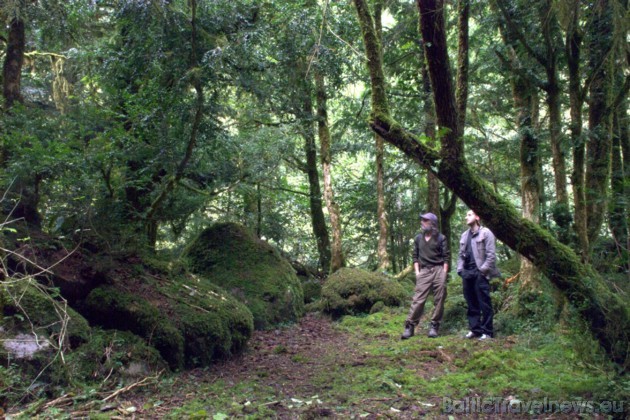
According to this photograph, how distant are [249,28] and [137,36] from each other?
72.0 inches

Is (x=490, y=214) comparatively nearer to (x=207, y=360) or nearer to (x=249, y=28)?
(x=207, y=360)

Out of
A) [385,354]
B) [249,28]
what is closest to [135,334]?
[385,354]

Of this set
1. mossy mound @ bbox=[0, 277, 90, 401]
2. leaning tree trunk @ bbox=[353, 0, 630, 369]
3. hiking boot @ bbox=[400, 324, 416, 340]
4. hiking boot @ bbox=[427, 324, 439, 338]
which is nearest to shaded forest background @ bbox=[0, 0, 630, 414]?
leaning tree trunk @ bbox=[353, 0, 630, 369]

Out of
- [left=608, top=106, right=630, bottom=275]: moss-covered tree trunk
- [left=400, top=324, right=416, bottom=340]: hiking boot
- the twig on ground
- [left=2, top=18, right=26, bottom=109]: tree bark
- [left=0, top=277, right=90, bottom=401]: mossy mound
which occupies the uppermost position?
[left=2, top=18, right=26, bottom=109]: tree bark

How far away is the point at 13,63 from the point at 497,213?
26.3 ft

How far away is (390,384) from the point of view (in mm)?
4898

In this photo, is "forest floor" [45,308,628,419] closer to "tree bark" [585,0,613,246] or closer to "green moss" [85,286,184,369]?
"green moss" [85,286,184,369]

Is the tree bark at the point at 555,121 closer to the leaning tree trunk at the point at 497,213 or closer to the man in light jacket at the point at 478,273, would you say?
the man in light jacket at the point at 478,273

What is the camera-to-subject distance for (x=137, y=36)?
7.34 meters

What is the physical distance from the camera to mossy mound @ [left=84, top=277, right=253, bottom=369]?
5.40 m

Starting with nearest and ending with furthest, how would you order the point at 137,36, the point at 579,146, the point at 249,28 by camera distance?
the point at 579,146 → the point at 137,36 → the point at 249,28

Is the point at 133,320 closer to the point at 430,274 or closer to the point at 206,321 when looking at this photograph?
Result: the point at 206,321

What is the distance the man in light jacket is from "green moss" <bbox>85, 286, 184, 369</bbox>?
4.28 metres

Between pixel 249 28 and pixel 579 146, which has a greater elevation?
pixel 249 28
